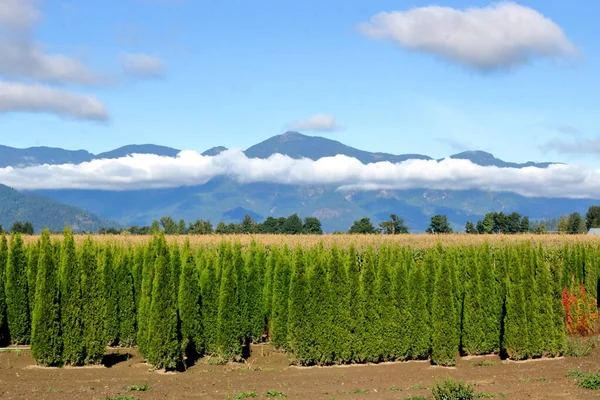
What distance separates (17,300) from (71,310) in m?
4.69

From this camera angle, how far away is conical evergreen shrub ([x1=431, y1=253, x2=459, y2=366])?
1546cm

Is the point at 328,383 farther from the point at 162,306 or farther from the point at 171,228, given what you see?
the point at 171,228

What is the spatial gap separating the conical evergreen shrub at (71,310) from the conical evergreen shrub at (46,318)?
14cm

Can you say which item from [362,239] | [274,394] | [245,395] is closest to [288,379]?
[274,394]

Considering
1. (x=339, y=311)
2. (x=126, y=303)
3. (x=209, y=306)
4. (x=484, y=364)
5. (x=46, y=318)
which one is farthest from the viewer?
(x=126, y=303)

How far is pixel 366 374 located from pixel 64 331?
690 cm

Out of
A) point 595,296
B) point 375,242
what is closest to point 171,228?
point 375,242

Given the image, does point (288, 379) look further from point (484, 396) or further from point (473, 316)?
point (473, 316)

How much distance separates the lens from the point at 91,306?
14430mm

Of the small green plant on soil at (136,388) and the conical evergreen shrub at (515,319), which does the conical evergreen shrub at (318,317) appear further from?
the small green plant on soil at (136,388)

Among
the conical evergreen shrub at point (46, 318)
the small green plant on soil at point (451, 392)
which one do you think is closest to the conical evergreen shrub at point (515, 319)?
the small green plant on soil at point (451, 392)

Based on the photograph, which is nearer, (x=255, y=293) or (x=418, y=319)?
(x=418, y=319)

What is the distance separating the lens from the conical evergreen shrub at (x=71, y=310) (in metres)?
14.3

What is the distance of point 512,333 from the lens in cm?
1588
